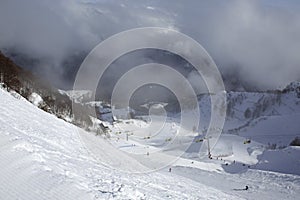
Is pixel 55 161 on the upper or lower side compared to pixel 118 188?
upper

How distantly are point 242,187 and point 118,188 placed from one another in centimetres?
1671

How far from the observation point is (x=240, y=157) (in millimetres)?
67875

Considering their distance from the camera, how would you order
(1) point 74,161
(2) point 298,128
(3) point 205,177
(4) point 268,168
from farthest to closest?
(2) point 298,128 < (4) point 268,168 < (3) point 205,177 < (1) point 74,161

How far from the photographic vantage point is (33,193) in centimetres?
899

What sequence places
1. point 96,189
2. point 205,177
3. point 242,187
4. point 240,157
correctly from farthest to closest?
point 240,157 → point 205,177 → point 242,187 → point 96,189

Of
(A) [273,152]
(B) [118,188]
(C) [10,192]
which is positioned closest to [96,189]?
(B) [118,188]

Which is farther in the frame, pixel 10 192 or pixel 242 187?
pixel 242 187

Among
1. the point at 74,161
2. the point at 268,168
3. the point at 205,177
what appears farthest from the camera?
the point at 268,168

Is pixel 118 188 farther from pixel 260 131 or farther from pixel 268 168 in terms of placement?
pixel 260 131

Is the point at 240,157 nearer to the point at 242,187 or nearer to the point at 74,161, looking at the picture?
the point at 242,187

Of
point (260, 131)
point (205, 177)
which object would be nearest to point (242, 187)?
point (205, 177)

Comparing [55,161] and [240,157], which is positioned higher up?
[55,161]

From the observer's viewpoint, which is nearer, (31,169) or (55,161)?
(31,169)

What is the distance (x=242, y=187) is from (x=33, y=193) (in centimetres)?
2022
